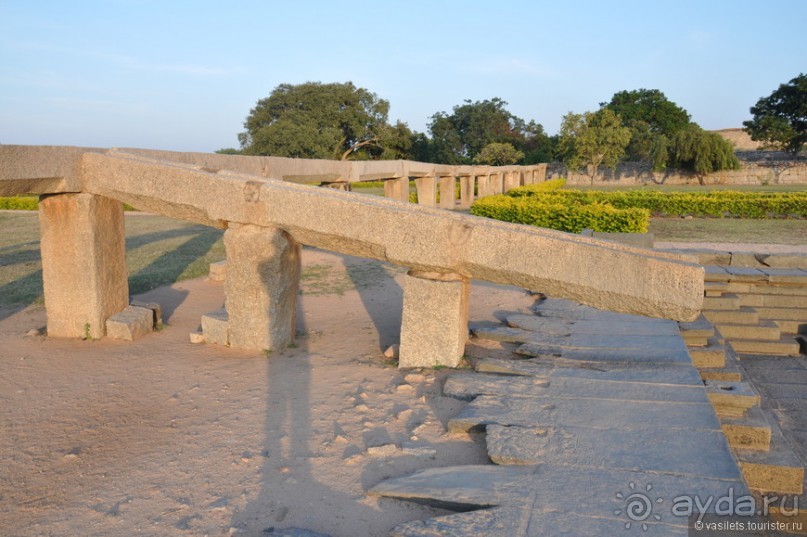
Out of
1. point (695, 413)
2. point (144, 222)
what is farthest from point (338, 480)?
point (144, 222)

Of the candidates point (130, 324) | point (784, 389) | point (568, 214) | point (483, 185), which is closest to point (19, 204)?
point (483, 185)

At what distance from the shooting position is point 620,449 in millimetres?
3232

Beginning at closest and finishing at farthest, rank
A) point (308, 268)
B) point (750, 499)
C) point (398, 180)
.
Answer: point (750, 499), point (308, 268), point (398, 180)

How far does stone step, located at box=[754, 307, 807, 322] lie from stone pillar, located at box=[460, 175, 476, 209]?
1440 centimetres

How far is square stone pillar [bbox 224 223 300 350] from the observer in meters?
5.29

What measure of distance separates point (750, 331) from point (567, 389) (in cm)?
400

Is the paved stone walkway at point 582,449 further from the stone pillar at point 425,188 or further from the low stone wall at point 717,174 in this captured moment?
the low stone wall at point 717,174

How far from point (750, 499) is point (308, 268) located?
27.6ft

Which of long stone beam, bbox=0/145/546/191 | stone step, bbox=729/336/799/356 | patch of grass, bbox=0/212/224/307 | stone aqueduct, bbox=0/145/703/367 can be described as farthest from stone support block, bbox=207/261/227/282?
stone step, bbox=729/336/799/356

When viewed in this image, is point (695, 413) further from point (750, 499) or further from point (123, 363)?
point (123, 363)

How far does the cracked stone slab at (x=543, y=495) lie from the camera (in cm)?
258

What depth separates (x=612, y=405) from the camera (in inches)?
150

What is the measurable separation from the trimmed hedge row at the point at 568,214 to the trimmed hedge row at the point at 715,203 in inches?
110
